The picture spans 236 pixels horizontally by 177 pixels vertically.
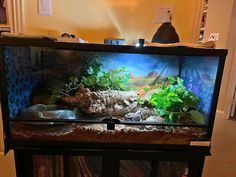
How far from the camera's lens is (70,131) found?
1028 mm

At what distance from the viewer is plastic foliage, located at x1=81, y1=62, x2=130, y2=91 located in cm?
104

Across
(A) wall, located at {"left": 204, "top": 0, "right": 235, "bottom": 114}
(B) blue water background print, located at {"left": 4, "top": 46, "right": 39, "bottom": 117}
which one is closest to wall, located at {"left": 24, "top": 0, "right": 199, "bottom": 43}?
(A) wall, located at {"left": 204, "top": 0, "right": 235, "bottom": 114}

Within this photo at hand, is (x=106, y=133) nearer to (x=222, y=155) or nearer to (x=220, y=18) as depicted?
(x=220, y=18)

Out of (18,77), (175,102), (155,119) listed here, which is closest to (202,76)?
(175,102)

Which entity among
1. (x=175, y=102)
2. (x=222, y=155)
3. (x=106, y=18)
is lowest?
(x=222, y=155)

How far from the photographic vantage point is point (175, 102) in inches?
42.1

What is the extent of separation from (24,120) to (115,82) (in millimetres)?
492

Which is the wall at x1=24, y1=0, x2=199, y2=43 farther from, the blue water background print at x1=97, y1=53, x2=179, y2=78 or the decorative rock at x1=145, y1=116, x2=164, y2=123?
the decorative rock at x1=145, y1=116, x2=164, y2=123

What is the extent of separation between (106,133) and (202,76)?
58cm

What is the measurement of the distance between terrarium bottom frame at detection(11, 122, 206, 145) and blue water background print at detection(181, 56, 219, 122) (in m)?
0.16

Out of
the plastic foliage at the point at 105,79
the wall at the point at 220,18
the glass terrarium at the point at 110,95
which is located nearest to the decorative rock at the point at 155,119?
the glass terrarium at the point at 110,95

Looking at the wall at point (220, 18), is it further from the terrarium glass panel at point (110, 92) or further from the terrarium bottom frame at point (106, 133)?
the terrarium bottom frame at point (106, 133)

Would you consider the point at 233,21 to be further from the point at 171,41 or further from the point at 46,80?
the point at 46,80

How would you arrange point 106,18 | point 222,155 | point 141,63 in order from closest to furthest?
1. point 141,63
2. point 106,18
3. point 222,155
